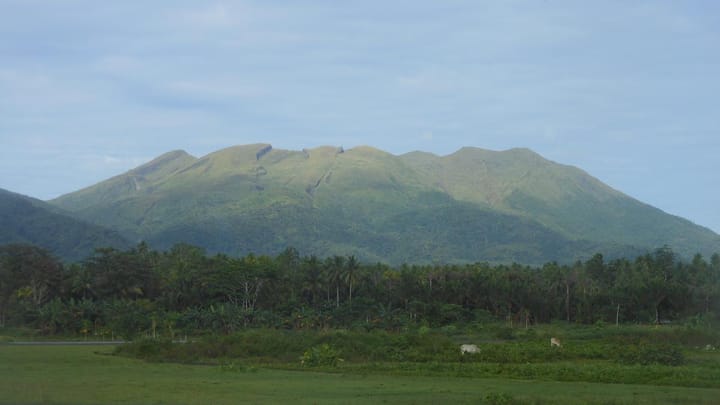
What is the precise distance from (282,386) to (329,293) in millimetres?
66037

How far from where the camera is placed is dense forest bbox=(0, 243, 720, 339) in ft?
295

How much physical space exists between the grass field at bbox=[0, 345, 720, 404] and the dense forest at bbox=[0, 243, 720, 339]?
127 feet

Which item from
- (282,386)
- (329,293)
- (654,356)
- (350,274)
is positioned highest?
(350,274)

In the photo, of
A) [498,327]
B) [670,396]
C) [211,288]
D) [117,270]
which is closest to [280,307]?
[211,288]

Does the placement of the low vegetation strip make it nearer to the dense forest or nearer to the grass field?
the grass field

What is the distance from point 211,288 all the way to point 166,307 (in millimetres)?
5856

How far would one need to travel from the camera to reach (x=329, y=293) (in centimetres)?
10525

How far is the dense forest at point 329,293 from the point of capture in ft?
295

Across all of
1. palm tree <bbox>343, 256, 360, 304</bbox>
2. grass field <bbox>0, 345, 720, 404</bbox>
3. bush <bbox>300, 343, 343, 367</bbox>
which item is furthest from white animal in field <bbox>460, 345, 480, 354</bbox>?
palm tree <bbox>343, 256, 360, 304</bbox>

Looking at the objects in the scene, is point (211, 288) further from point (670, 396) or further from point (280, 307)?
point (670, 396)

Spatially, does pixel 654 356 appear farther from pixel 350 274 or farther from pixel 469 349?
pixel 350 274

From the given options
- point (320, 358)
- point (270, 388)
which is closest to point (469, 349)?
point (320, 358)

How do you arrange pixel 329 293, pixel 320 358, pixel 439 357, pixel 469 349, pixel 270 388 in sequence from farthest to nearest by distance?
pixel 329 293 < pixel 469 349 < pixel 439 357 < pixel 320 358 < pixel 270 388

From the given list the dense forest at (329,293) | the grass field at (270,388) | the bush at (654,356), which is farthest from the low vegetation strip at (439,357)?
the dense forest at (329,293)
